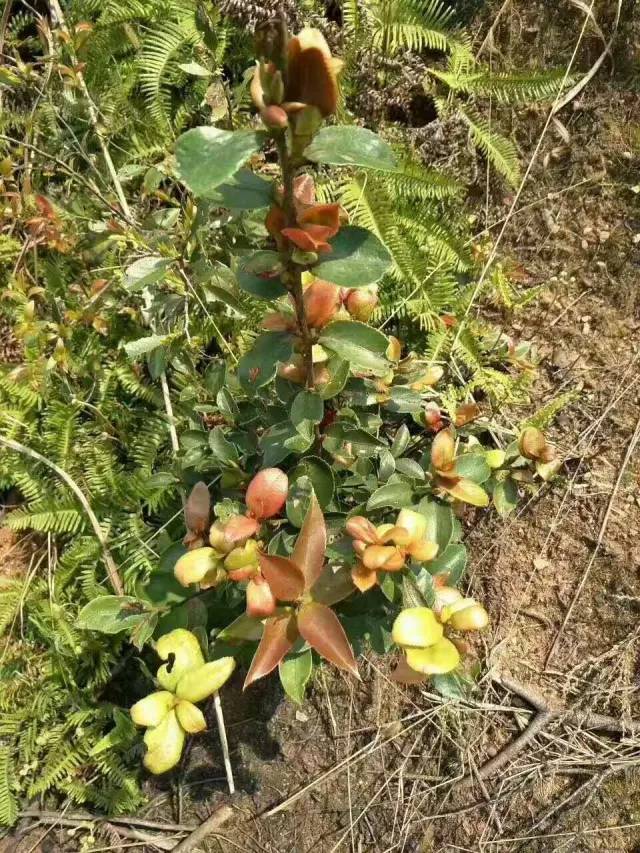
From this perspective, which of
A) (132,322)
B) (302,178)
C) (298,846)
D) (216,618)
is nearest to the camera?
(302,178)

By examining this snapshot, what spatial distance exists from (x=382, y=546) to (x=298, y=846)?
1.33 m

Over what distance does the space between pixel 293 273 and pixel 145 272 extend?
79cm

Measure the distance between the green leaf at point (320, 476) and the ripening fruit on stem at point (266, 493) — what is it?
0.47ft

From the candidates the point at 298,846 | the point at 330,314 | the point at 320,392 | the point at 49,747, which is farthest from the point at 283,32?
the point at 49,747

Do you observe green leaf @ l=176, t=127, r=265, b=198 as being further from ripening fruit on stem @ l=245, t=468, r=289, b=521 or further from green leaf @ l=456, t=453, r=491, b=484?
green leaf @ l=456, t=453, r=491, b=484

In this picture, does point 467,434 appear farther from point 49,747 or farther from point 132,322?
point 49,747

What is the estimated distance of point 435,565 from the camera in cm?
144

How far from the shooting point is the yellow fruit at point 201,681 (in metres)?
1.22

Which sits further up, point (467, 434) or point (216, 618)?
point (467, 434)

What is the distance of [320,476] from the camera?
140 centimetres

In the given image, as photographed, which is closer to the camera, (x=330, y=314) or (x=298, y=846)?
(x=330, y=314)

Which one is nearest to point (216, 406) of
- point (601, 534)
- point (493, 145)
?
point (601, 534)

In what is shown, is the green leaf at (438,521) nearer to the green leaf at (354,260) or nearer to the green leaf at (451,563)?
the green leaf at (451,563)

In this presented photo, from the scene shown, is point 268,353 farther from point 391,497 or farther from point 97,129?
point 97,129
